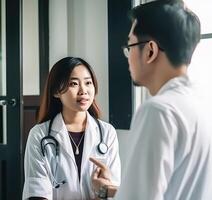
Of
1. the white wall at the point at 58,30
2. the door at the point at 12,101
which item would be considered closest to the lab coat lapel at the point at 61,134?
the door at the point at 12,101

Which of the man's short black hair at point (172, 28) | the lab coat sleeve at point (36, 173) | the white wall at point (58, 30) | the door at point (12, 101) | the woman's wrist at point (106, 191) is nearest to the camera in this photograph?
the man's short black hair at point (172, 28)

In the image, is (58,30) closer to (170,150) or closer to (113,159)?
(113,159)

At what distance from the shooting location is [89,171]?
166 centimetres

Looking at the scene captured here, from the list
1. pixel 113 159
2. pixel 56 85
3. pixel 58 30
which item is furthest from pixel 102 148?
pixel 58 30

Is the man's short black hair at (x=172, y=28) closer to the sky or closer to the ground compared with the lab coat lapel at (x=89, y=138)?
closer to the sky

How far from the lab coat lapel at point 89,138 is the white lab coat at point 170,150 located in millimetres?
838

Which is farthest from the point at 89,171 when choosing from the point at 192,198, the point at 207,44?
the point at 207,44

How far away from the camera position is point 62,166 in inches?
64.4

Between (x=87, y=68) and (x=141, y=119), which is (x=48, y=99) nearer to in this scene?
(x=87, y=68)

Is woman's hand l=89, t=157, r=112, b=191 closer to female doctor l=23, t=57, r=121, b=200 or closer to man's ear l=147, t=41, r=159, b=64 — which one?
female doctor l=23, t=57, r=121, b=200

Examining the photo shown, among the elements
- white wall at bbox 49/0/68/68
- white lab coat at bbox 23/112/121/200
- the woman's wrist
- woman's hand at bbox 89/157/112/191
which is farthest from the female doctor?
white wall at bbox 49/0/68/68

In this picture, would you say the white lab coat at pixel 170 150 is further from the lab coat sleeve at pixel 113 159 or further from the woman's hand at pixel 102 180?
the lab coat sleeve at pixel 113 159

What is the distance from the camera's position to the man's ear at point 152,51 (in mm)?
890

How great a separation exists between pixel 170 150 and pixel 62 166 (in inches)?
37.6
